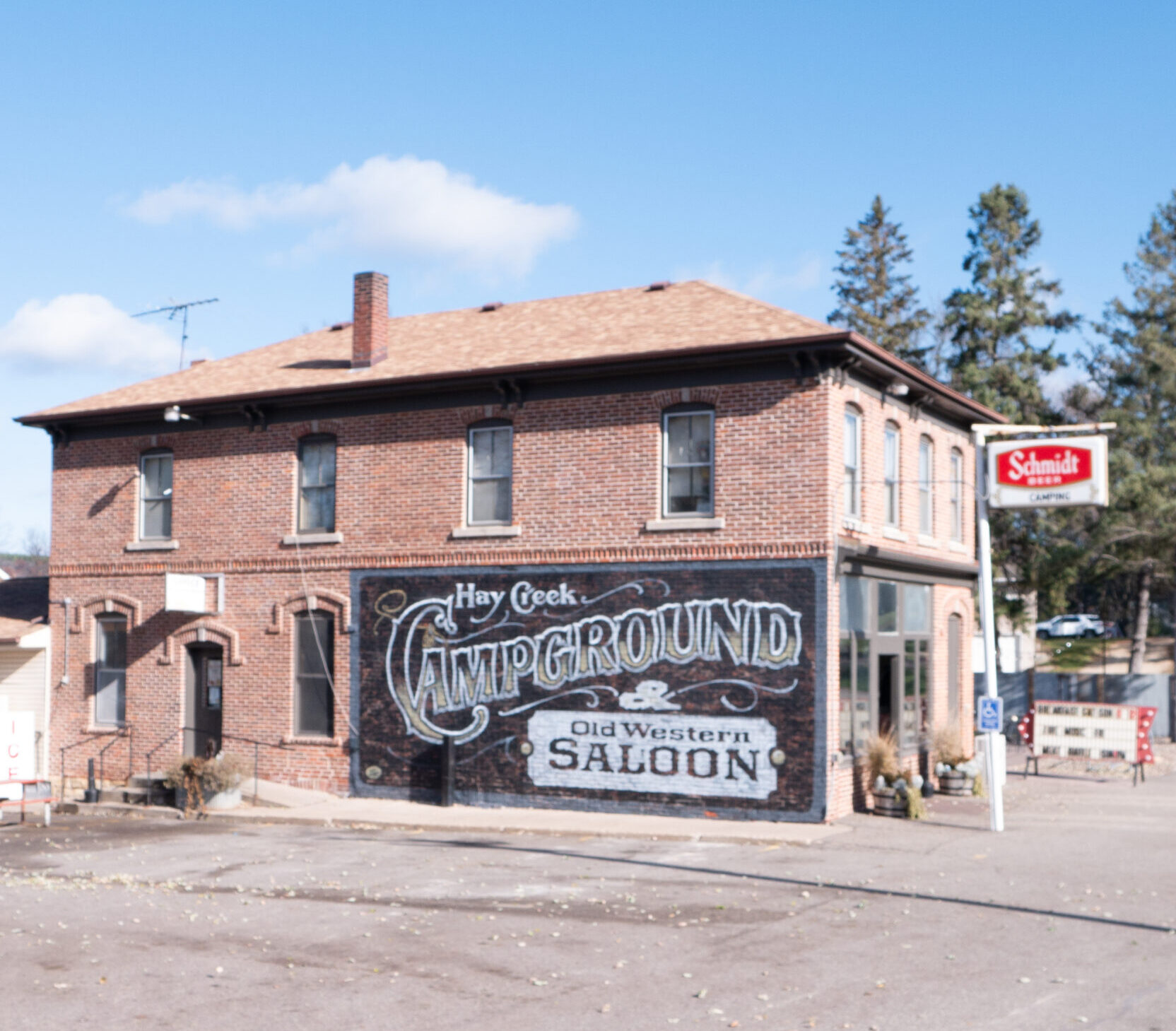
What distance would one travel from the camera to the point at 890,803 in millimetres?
20156

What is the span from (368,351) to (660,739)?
8.70m

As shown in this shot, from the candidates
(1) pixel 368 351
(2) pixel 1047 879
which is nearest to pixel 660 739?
(2) pixel 1047 879

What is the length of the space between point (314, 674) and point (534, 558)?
4607 mm

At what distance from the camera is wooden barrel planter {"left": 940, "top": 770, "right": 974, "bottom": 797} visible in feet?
75.2

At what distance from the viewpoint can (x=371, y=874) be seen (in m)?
15.4

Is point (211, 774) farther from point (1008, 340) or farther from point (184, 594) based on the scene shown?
point (1008, 340)

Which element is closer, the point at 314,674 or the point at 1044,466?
the point at 1044,466

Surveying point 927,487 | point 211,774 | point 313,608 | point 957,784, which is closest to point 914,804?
point 957,784

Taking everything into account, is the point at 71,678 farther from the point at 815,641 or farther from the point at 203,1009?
the point at 203,1009

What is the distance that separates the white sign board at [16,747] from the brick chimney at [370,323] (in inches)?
315

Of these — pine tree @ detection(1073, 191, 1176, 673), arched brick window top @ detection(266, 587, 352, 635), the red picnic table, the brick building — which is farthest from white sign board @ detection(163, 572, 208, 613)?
pine tree @ detection(1073, 191, 1176, 673)

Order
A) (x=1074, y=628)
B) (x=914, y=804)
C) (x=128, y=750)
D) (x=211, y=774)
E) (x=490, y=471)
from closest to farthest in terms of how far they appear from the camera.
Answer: (x=914, y=804) < (x=211, y=774) < (x=490, y=471) < (x=128, y=750) < (x=1074, y=628)

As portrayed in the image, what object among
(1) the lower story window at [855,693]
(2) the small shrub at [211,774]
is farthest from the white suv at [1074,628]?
(2) the small shrub at [211,774]

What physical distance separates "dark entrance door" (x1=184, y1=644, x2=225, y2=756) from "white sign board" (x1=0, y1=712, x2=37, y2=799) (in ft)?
10.3
